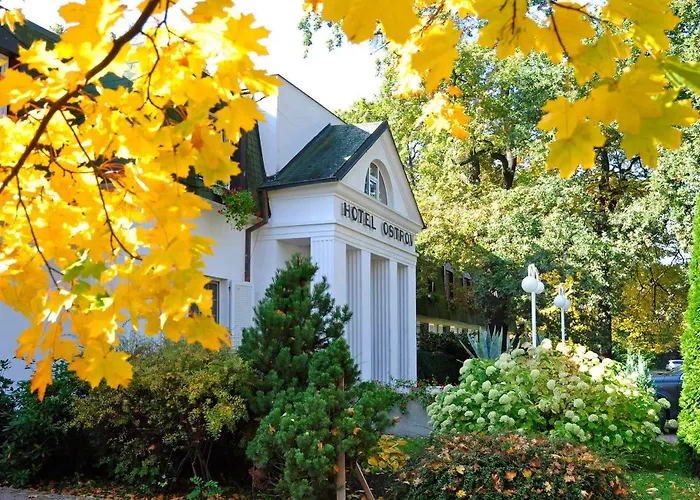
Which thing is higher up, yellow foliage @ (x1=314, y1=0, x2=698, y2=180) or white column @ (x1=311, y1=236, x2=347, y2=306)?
white column @ (x1=311, y1=236, x2=347, y2=306)

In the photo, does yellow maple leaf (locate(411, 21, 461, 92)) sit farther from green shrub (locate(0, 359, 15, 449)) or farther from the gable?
the gable

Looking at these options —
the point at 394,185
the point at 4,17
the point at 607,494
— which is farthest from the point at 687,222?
the point at 4,17

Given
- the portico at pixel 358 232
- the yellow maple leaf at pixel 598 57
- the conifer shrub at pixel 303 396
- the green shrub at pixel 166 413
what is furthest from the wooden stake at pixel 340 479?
the portico at pixel 358 232

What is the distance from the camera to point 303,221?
12945mm

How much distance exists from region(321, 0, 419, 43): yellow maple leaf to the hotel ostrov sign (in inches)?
458

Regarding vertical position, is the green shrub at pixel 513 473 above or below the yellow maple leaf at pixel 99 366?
below

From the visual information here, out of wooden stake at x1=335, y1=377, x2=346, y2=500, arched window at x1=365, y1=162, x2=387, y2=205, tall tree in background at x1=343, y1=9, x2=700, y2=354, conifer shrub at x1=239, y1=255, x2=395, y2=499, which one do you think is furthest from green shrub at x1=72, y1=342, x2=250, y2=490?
tall tree in background at x1=343, y1=9, x2=700, y2=354

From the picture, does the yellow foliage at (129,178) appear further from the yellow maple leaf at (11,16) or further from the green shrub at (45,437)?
the green shrub at (45,437)

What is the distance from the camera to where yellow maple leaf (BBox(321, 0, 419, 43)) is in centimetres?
146

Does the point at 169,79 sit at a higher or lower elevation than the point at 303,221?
lower

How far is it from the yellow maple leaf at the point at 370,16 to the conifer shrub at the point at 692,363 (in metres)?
8.51

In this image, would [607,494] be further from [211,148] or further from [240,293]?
[240,293]

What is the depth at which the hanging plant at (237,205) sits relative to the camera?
38.4 ft

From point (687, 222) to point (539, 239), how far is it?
13.6 ft
